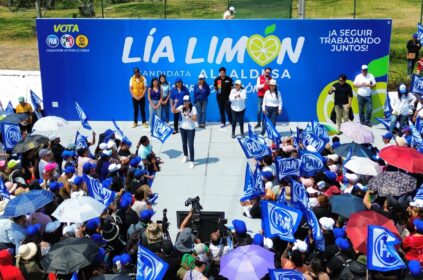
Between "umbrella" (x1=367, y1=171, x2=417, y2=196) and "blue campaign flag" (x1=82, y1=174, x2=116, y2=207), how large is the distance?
4323 millimetres

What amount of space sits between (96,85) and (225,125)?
391 cm

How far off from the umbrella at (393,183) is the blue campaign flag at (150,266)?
449 cm

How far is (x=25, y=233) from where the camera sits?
9945 millimetres

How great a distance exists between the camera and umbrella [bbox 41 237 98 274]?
27.7ft

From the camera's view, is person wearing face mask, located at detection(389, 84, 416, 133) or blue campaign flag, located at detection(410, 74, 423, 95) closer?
person wearing face mask, located at detection(389, 84, 416, 133)

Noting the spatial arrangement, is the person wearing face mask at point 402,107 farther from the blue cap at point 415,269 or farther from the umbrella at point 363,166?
the blue cap at point 415,269

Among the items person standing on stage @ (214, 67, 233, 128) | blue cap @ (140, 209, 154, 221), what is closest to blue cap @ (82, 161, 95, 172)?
blue cap @ (140, 209, 154, 221)

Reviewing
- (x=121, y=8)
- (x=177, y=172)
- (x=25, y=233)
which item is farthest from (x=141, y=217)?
(x=121, y=8)

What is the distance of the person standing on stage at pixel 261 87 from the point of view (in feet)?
59.0

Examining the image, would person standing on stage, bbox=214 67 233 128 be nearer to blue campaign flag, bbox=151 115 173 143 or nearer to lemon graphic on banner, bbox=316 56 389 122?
lemon graphic on banner, bbox=316 56 389 122

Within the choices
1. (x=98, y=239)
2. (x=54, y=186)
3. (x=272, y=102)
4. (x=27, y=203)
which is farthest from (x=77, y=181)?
(x=272, y=102)

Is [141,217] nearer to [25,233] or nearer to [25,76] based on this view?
[25,233]

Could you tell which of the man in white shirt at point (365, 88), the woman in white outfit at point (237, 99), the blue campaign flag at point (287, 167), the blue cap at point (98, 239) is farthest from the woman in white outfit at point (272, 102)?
the blue cap at point (98, 239)

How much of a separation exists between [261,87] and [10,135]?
23.1ft
